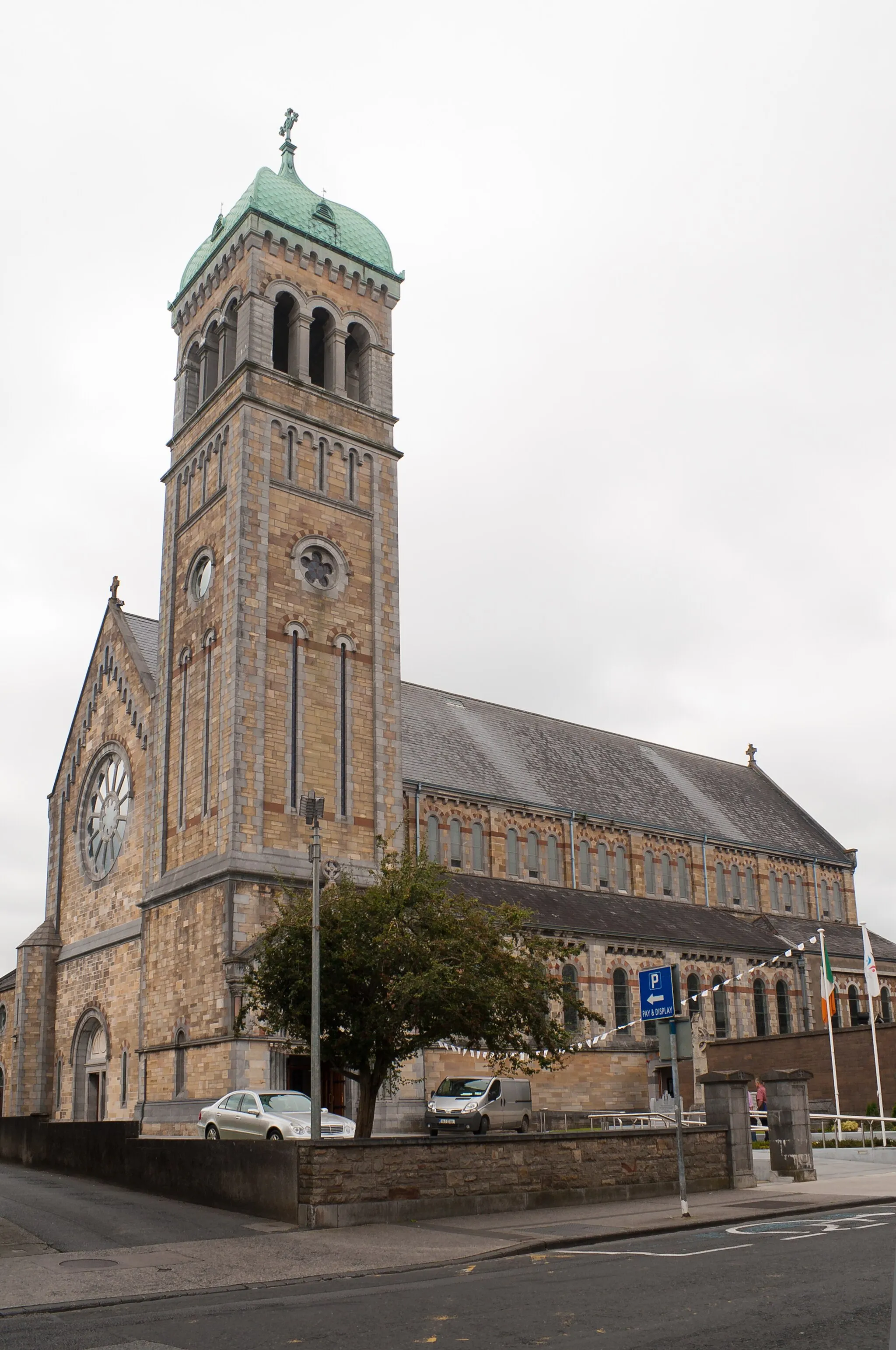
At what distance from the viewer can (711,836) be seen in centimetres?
5734

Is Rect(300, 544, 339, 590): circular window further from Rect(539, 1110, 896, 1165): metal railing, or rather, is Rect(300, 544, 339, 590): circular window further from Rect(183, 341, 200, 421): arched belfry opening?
Rect(539, 1110, 896, 1165): metal railing

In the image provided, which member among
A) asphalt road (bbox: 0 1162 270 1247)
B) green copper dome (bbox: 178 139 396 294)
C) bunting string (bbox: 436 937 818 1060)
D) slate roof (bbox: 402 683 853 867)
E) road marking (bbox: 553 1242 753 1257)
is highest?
green copper dome (bbox: 178 139 396 294)

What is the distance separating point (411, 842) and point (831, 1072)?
53.1ft

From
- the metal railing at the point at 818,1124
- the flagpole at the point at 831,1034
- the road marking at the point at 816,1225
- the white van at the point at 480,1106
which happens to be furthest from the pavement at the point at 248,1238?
the flagpole at the point at 831,1034

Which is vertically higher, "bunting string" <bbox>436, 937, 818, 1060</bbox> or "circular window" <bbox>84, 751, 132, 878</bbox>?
"circular window" <bbox>84, 751, 132, 878</bbox>

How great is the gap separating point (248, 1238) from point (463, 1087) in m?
17.6

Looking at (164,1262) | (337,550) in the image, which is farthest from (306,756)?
(164,1262)

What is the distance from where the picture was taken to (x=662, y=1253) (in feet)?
47.6

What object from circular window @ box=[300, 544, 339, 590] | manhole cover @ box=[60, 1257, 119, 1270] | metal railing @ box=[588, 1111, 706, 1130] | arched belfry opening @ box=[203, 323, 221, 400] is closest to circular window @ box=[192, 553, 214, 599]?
circular window @ box=[300, 544, 339, 590]

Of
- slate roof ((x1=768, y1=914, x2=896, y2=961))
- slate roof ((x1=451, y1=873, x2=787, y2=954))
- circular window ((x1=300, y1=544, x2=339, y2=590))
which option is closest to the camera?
circular window ((x1=300, y1=544, x2=339, y2=590))

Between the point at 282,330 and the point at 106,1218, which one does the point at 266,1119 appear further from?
the point at 282,330

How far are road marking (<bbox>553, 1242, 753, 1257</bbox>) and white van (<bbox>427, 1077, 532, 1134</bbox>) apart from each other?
1733 centimetres

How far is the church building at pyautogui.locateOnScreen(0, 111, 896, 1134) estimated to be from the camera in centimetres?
3591

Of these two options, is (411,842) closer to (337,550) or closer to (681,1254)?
(337,550)
